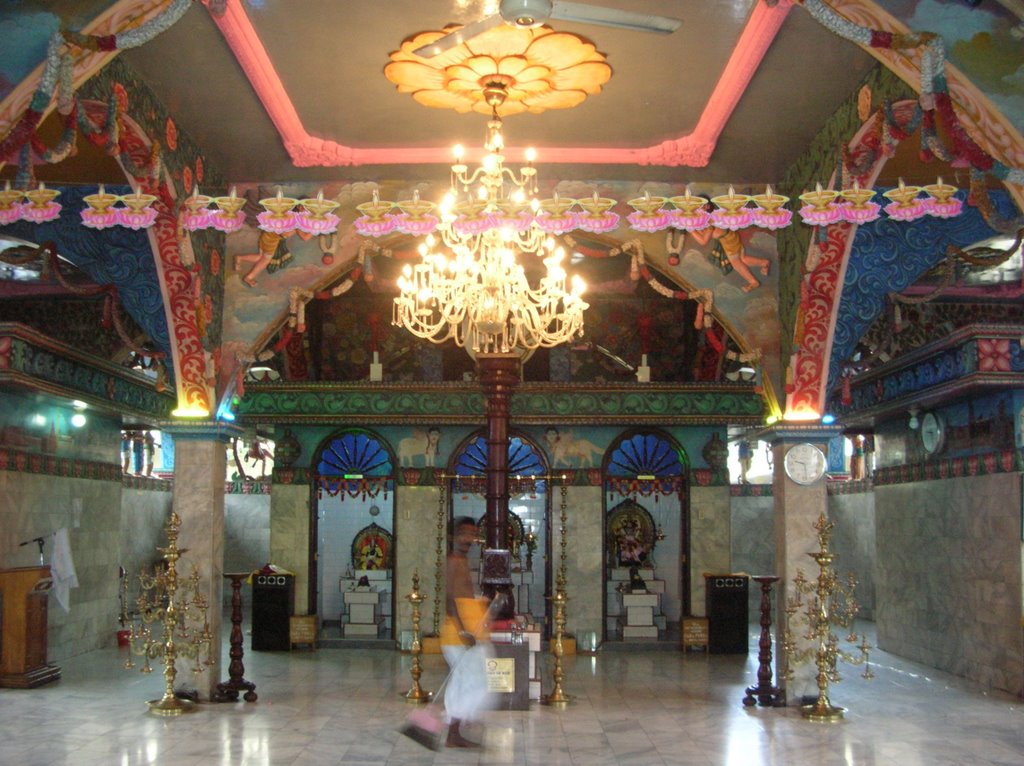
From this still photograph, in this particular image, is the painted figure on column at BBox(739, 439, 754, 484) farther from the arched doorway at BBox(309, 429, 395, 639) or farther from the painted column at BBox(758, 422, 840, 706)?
the painted column at BBox(758, 422, 840, 706)

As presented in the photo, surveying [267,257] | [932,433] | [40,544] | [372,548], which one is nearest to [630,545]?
[372,548]

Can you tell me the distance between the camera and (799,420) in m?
9.34

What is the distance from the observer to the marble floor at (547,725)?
7.46 m

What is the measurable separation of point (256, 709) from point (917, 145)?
7091mm

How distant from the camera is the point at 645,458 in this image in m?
14.1

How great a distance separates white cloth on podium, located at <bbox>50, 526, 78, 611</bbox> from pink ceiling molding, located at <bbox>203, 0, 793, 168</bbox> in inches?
220

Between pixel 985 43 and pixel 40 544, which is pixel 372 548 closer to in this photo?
pixel 40 544

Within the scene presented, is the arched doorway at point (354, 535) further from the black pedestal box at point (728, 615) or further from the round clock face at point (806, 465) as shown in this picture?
the round clock face at point (806, 465)

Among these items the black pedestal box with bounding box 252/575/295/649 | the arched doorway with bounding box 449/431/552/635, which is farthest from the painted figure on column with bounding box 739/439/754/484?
the black pedestal box with bounding box 252/575/295/649

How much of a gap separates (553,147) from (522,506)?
22.9 ft

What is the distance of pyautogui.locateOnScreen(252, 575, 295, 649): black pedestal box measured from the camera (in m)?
13.2

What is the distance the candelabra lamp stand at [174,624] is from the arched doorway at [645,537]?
19.9 feet

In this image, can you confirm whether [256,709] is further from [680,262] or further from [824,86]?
[824,86]

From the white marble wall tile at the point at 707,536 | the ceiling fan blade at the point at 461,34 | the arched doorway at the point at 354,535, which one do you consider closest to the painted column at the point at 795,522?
the white marble wall tile at the point at 707,536
